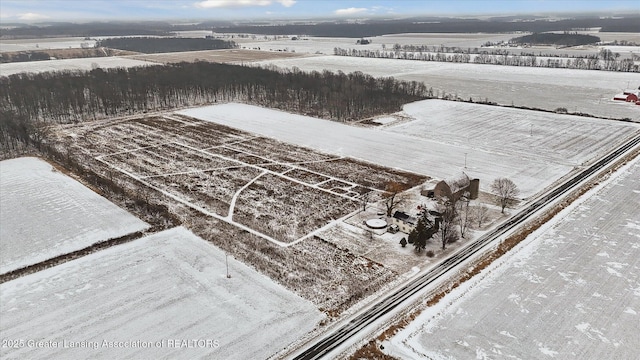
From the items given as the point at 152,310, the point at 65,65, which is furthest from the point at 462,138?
the point at 65,65

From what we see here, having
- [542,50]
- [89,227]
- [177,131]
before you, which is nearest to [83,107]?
[177,131]

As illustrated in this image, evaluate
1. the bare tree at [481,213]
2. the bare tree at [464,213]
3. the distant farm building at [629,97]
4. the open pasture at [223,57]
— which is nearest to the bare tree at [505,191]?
the bare tree at [481,213]

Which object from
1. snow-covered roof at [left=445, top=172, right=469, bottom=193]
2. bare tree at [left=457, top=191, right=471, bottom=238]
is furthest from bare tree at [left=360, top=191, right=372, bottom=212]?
bare tree at [left=457, top=191, right=471, bottom=238]

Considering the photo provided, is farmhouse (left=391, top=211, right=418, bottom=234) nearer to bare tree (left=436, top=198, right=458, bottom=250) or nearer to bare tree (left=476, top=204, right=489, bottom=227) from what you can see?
bare tree (left=436, top=198, right=458, bottom=250)

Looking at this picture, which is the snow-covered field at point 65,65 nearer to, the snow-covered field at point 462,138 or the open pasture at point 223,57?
the open pasture at point 223,57

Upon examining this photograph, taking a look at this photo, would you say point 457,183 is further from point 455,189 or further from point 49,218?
point 49,218

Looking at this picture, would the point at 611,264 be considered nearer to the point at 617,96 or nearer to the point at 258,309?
the point at 258,309
